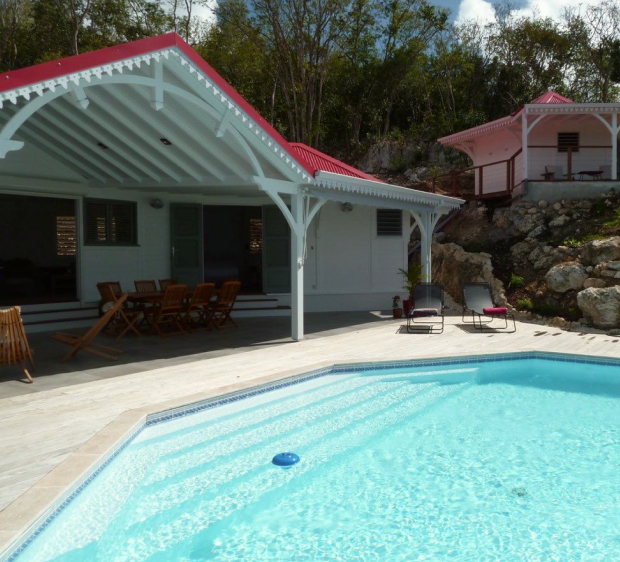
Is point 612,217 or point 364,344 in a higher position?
point 612,217

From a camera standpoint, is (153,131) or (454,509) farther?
(153,131)

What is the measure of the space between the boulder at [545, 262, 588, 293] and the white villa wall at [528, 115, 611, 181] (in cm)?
675

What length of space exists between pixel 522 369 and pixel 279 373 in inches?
149

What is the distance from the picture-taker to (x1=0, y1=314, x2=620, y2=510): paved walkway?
4.49 m

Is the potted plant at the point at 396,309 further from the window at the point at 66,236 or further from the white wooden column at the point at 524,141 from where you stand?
the window at the point at 66,236

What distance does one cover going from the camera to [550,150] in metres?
18.3

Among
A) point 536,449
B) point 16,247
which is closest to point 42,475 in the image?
point 536,449

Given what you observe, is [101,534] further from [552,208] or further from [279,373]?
[552,208]

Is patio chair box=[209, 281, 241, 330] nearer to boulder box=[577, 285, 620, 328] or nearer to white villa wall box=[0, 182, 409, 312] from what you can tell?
white villa wall box=[0, 182, 409, 312]

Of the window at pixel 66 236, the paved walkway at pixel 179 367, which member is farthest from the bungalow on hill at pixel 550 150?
the window at pixel 66 236

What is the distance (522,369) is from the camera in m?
8.28

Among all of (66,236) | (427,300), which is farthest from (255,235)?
(427,300)

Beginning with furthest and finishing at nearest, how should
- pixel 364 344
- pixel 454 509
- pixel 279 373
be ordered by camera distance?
pixel 364 344, pixel 279 373, pixel 454 509

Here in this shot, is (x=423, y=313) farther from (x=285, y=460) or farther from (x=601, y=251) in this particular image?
(x=285, y=460)
